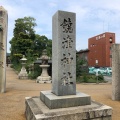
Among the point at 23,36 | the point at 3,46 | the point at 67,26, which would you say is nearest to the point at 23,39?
the point at 23,36

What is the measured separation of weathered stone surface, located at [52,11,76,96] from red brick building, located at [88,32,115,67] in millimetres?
33480

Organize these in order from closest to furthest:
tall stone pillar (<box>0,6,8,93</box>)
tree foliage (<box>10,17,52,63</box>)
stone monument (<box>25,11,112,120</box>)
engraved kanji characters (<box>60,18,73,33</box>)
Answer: stone monument (<box>25,11,112,120</box>) → engraved kanji characters (<box>60,18,73,33</box>) → tall stone pillar (<box>0,6,8,93</box>) → tree foliage (<box>10,17,52,63</box>)

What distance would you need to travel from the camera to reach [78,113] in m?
4.10

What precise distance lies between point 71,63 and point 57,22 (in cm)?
129

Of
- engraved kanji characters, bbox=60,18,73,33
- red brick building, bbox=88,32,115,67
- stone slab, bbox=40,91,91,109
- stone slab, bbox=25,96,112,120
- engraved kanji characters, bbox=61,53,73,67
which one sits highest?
red brick building, bbox=88,32,115,67

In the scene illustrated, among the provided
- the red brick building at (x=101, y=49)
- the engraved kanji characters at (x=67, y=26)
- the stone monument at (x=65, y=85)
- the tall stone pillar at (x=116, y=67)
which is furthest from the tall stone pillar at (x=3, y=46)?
the red brick building at (x=101, y=49)

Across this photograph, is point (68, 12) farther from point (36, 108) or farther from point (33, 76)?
point (33, 76)

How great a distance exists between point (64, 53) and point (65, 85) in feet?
3.10

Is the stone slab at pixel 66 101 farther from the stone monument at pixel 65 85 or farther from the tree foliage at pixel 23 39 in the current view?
the tree foliage at pixel 23 39

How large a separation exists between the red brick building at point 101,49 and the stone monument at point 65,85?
1320 inches

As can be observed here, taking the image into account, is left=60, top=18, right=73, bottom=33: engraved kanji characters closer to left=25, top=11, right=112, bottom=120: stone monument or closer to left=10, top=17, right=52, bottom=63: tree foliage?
left=25, top=11, right=112, bottom=120: stone monument

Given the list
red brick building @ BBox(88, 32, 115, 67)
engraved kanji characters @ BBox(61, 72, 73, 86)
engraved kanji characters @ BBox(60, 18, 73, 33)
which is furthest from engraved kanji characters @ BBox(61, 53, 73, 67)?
red brick building @ BBox(88, 32, 115, 67)

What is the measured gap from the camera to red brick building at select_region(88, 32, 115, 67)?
1554 inches

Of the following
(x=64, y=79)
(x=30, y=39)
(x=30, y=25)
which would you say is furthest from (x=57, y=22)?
(x=30, y=25)
